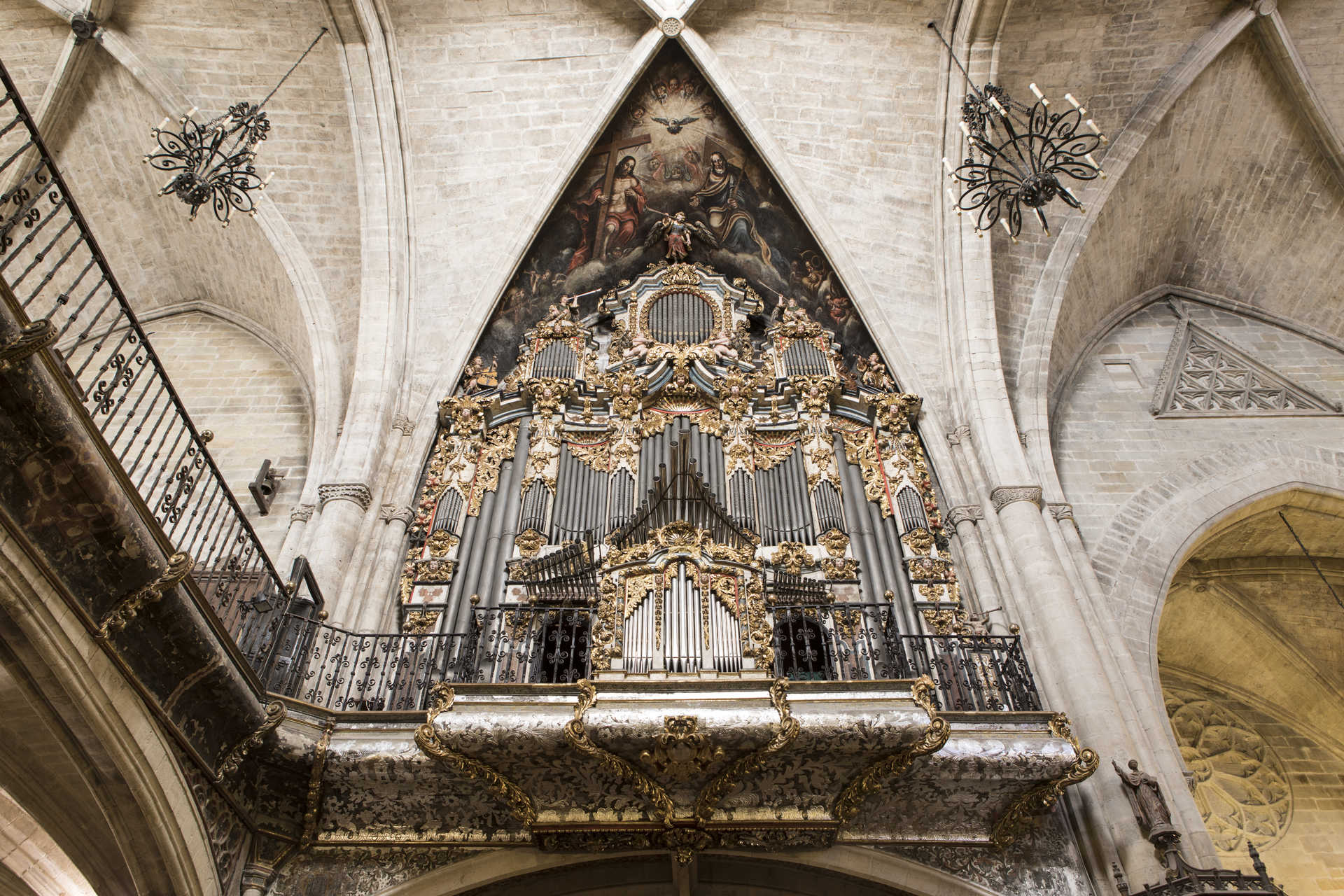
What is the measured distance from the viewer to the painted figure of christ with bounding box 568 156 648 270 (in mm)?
13273

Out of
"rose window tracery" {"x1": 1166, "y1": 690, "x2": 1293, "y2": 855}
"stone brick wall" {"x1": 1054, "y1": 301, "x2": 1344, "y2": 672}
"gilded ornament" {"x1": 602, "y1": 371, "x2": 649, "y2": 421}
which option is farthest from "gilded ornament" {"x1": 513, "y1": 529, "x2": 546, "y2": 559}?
"rose window tracery" {"x1": 1166, "y1": 690, "x2": 1293, "y2": 855}

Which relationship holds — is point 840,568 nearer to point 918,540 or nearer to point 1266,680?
point 918,540

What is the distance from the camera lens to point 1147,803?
6.75 m

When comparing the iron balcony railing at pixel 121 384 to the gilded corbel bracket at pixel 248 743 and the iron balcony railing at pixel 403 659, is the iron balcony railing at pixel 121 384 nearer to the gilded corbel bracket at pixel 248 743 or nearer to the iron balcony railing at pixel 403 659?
the iron balcony railing at pixel 403 659

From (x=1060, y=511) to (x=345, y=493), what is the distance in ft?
23.4

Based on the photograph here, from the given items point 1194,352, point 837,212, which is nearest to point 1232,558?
point 1194,352

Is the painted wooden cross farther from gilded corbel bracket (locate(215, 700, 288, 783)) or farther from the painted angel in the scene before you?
gilded corbel bracket (locate(215, 700, 288, 783))

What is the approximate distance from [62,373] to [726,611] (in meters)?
4.91

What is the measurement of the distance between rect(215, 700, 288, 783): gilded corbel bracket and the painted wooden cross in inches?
335

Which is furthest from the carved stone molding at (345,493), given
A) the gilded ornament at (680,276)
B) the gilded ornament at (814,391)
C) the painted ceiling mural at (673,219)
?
the gilded ornament at (680,276)

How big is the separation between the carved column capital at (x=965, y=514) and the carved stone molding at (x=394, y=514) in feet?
18.3

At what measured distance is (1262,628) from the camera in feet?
40.2

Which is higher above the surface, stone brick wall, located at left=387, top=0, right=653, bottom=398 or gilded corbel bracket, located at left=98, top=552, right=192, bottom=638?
stone brick wall, located at left=387, top=0, right=653, bottom=398

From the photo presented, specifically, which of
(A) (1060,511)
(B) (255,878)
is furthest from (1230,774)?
(B) (255,878)
